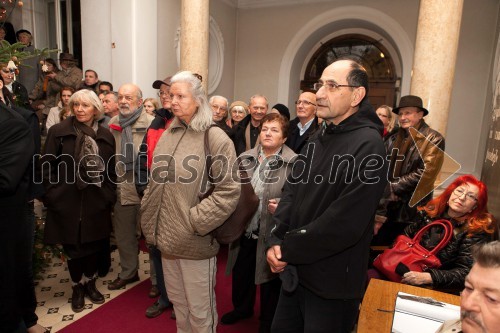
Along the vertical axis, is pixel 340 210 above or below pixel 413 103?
below

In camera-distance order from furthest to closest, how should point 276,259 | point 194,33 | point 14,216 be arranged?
point 194,33, point 14,216, point 276,259

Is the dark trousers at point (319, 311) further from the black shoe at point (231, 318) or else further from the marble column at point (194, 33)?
the marble column at point (194, 33)

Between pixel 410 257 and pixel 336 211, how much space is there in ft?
3.83

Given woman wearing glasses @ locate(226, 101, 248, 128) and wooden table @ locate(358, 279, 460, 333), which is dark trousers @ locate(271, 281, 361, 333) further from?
woman wearing glasses @ locate(226, 101, 248, 128)

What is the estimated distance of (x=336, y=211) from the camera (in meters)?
1.53

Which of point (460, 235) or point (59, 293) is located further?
point (59, 293)

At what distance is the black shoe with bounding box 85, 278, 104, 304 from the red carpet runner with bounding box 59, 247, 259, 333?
0.29ft

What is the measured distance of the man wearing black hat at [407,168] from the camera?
3.13 metres

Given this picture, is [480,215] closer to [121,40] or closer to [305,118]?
[305,118]

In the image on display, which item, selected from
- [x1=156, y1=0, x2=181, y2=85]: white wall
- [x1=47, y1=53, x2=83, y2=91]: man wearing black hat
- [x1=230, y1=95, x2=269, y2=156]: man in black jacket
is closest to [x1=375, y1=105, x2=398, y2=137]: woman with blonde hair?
[x1=230, y1=95, x2=269, y2=156]: man in black jacket

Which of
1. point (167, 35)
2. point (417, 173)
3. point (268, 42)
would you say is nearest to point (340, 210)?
point (417, 173)

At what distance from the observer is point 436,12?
13.0ft

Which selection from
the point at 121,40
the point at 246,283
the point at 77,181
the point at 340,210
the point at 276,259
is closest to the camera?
the point at 340,210

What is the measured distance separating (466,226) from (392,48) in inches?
278
